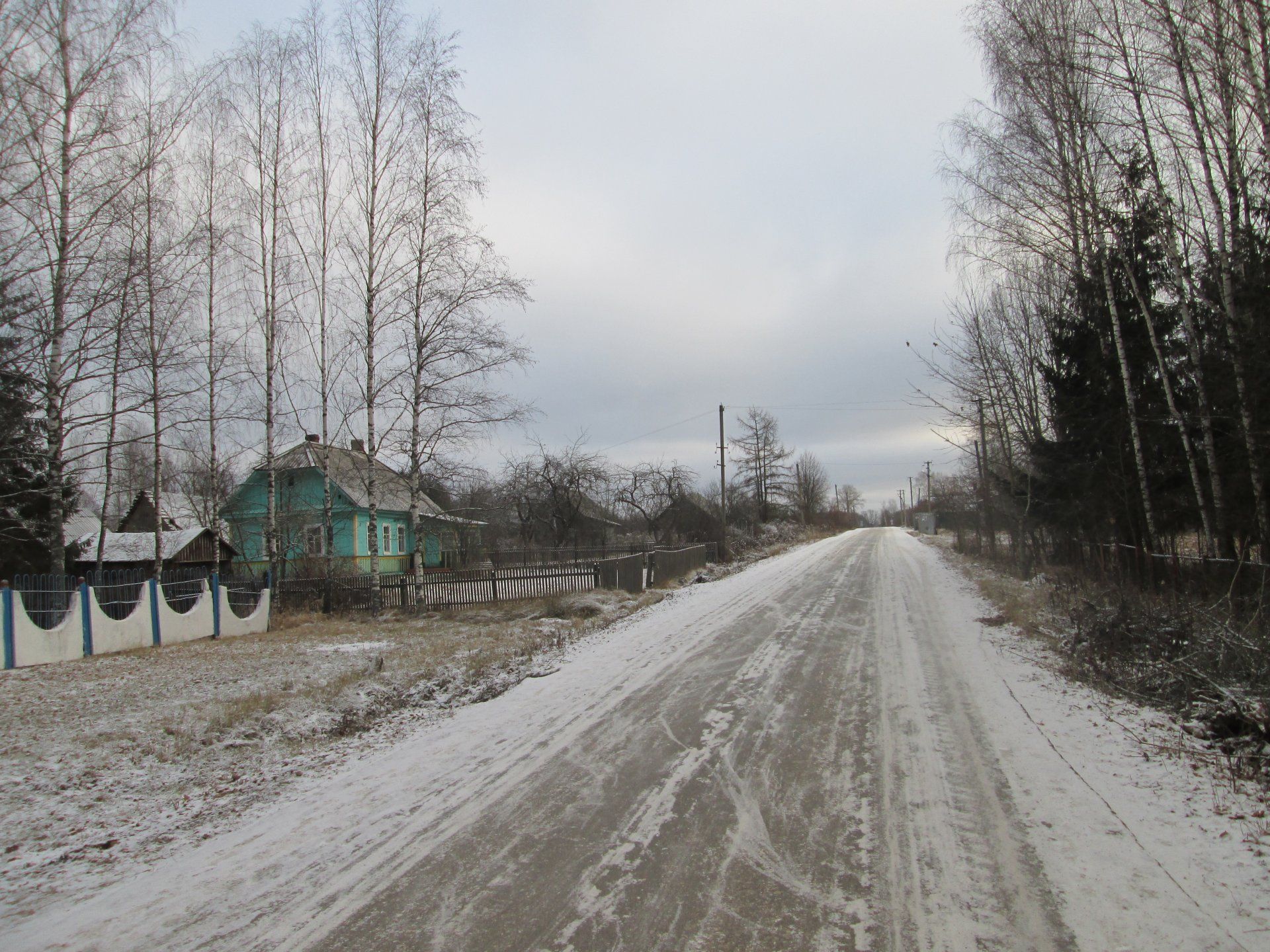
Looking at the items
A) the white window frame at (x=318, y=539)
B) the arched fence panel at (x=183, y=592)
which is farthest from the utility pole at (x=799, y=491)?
the arched fence panel at (x=183, y=592)

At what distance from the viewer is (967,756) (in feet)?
16.0

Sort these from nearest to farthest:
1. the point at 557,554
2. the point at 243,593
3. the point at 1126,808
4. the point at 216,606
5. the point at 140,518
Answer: the point at 1126,808 → the point at 216,606 → the point at 243,593 → the point at 557,554 → the point at 140,518

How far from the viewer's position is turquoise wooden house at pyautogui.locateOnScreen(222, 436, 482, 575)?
76.6ft

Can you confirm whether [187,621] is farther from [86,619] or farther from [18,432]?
[18,432]

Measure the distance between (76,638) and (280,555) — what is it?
1043cm

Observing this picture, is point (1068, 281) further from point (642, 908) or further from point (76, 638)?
point (76, 638)

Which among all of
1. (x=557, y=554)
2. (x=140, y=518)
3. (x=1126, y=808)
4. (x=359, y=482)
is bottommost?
(x=1126, y=808)

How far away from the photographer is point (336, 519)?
2828cm

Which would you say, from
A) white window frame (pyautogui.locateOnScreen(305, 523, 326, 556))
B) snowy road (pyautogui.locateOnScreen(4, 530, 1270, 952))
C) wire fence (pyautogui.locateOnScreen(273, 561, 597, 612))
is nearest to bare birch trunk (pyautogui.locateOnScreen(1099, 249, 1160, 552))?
snowy road (pyautogui.locateOnScreen(4, 530, 1270, 952))

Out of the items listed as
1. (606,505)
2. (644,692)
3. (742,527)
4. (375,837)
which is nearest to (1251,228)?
(644,692)

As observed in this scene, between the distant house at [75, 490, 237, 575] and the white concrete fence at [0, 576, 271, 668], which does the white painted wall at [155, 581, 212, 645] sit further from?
the distant house at [75, 490, 237, 575]

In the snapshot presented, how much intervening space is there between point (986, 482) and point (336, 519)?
26.1 m

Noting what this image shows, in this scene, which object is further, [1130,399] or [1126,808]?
[1130,399]

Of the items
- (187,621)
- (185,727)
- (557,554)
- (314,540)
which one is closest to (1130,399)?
(185,727)
